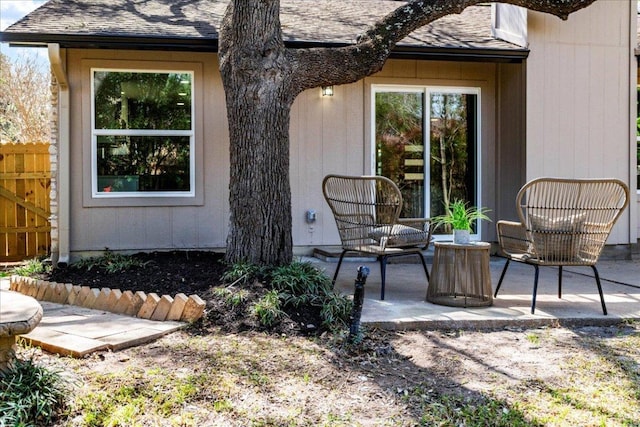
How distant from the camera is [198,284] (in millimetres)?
4105

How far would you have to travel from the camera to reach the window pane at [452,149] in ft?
23.2

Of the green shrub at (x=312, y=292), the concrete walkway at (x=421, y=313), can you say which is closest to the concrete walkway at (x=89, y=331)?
the concrete walkway at (x=421, y=313)

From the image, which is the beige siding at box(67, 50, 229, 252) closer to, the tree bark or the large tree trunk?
the tree bark

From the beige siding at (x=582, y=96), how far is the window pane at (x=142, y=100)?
13.4ft

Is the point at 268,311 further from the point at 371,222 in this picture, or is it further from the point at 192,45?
the point at 192,45

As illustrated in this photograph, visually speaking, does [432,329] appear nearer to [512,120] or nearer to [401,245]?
[401,245]

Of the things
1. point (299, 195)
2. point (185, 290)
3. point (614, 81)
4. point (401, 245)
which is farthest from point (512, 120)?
point (185, 290)

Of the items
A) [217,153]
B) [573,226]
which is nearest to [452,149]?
[217,153]

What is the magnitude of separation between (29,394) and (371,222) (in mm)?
2840

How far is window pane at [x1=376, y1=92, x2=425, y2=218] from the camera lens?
695 centimetres

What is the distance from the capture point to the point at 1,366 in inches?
88.7

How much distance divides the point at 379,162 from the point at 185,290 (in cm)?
363

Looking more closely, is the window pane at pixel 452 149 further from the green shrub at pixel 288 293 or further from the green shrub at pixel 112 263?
the green shrub at pixel 112 263

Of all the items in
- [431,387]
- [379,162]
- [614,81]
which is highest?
[614,81]
